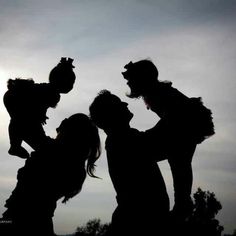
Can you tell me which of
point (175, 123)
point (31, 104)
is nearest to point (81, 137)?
point (31, 104)

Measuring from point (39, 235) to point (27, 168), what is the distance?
2.92 ft

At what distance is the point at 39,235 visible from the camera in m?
3.77

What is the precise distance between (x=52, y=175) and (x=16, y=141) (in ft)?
2.67

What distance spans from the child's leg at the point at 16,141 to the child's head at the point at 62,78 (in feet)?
3.11

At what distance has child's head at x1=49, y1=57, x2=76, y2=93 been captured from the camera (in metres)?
5.01

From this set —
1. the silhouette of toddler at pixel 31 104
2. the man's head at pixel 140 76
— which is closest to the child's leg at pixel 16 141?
the silhouette of toddler at pixel 31 104

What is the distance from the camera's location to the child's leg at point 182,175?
3.91 m

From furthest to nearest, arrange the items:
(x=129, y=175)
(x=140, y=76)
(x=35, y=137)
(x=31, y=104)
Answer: (x=140, y=76)
(x=31, y=104)
(x=35, y=137)
(x=129, y=175)

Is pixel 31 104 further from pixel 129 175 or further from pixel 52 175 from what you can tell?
pixel 129 175

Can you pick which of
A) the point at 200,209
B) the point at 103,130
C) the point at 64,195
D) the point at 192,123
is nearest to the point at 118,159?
the point at 103,130

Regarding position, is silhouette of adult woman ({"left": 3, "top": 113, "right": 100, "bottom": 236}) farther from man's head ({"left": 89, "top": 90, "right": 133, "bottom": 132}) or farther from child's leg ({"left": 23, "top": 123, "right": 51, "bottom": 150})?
man's head ({"left": 89, "top": 90, "right": 133, "bottom": 132})

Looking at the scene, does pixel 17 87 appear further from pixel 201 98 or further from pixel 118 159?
pixel 201 98

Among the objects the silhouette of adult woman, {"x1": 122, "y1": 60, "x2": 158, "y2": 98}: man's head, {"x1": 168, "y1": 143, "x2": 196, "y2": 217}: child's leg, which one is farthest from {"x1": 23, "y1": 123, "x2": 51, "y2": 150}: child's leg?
{"x1": 168, "y1": 143, "x2": 196, "y2": 217}: child's leg

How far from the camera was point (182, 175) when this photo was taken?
167 inches
